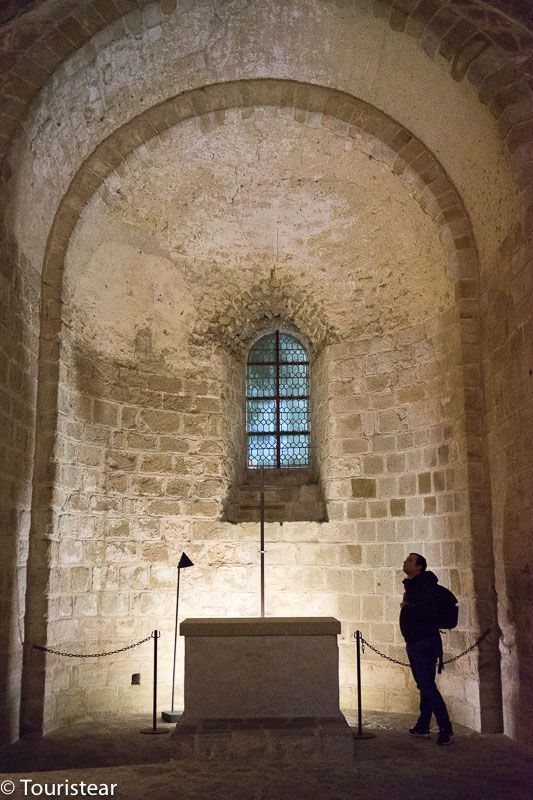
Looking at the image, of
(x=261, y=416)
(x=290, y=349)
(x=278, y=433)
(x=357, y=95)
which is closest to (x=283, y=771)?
(x=278, y=433)

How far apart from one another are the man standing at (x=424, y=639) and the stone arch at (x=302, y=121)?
80 cm

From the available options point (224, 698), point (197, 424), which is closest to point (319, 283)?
point (197, 424)

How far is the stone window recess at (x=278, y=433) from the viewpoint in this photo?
8.27m

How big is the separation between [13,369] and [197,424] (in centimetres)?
249

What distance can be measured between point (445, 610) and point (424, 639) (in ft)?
0.91

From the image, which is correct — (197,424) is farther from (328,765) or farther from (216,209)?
(328,765)

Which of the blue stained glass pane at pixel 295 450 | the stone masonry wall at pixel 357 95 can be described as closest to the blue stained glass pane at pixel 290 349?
the blue stained glass pane at pixel 295 450

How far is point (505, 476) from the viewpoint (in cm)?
610

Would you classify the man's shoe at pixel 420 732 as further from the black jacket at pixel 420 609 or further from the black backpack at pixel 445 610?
the black backpack at pixel 445 610

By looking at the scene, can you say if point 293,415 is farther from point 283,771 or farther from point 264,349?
point 283,771

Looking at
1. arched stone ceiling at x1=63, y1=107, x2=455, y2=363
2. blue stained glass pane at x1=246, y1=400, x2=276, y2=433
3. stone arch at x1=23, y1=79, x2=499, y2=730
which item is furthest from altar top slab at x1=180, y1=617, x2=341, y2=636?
blue stained glass pane at x1=246, y1=400, x2=276, y2=433

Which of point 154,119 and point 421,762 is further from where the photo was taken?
point 154,119

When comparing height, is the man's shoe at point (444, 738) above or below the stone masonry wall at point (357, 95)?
below

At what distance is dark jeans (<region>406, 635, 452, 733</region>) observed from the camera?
5605 mm
